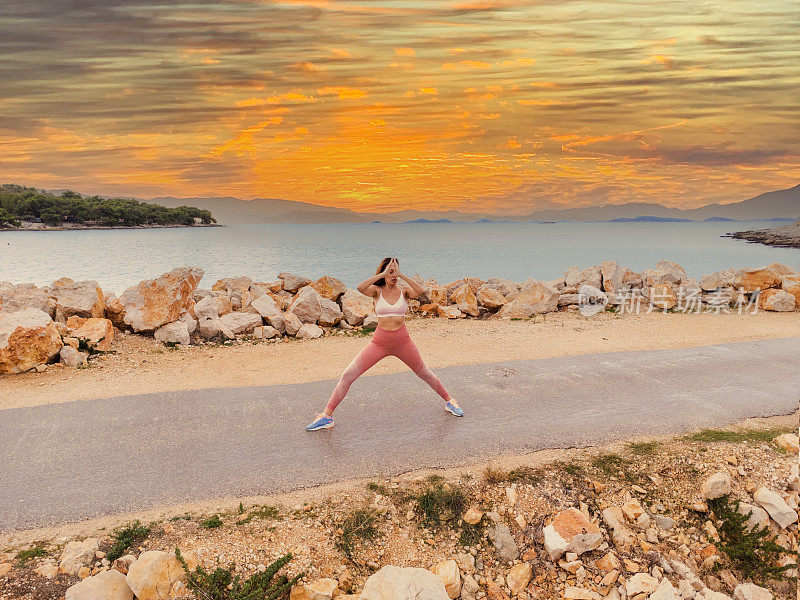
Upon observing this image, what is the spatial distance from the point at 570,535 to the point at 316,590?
7.57ft

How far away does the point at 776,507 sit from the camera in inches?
200

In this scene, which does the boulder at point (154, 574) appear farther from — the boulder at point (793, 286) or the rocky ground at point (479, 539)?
the boulder at point (793, 286)

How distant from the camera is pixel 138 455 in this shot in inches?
216

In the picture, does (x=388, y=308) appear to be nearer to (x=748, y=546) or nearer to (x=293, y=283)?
(x=748, y=546)

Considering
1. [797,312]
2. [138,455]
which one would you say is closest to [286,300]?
[138,455]

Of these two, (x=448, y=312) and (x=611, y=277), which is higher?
(x=611, y=277)

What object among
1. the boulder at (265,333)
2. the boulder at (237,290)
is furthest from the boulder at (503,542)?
the boulder at (237,290)

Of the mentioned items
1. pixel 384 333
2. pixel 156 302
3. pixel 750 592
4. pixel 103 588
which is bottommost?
pixel 750 592

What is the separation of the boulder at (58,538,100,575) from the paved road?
0.43 meters

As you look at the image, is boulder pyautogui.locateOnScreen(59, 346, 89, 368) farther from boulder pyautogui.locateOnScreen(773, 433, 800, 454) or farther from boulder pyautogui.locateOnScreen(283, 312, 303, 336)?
boulder pyautogui.locateOnScreen(773, 433, 800, 454)

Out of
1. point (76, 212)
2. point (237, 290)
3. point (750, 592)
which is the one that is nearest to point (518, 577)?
point (750, 592)

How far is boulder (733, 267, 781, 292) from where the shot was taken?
51.6 feet

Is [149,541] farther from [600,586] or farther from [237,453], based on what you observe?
[600,586]

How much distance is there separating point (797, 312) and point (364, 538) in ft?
50.9
